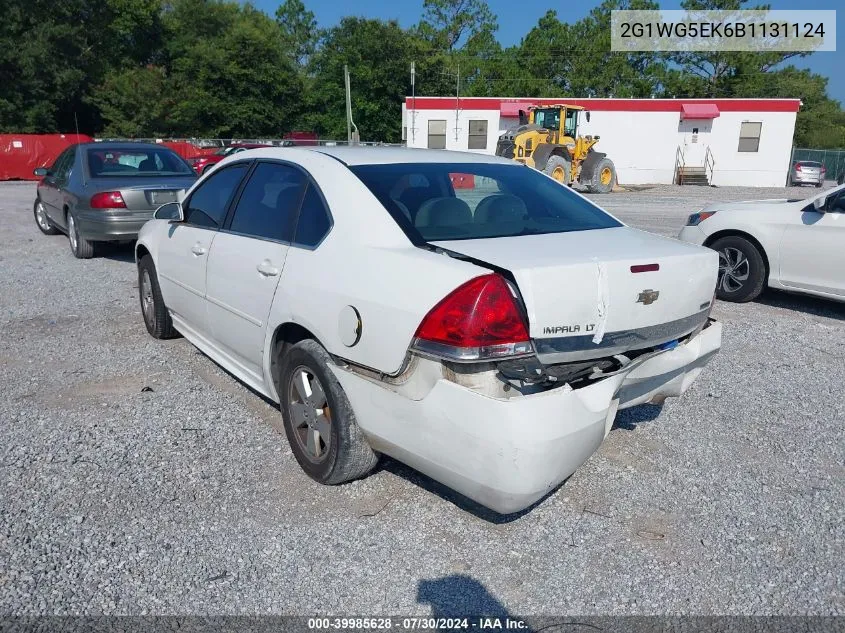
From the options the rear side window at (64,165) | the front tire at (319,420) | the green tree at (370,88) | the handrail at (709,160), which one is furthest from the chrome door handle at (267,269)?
the green tree at (370,88)

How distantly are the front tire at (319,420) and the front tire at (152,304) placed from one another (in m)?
2.29

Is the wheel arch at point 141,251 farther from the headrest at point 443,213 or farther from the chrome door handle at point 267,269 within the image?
the headrest at point 443,213

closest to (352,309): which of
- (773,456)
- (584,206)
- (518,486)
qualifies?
(518,486)

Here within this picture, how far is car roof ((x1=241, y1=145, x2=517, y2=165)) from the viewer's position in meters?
3.59

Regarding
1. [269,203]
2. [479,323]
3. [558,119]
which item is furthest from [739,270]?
[558,119]

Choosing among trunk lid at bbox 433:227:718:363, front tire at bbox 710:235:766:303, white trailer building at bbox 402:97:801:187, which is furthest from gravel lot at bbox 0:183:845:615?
white trailer building at bbox 402:97:801:187

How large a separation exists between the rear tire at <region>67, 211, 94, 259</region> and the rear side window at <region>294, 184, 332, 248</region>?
6.56 meters

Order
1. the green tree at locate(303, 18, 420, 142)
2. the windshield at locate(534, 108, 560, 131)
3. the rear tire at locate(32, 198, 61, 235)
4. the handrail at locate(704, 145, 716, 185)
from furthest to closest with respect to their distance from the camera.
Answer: the green tree at locate(303, 18, 420, 142), the handrail at locate(704, 145, 716, 185), the windshield at locate(534, 108, 560, 131), the rear tire at locate(32, 198, 61, 235)

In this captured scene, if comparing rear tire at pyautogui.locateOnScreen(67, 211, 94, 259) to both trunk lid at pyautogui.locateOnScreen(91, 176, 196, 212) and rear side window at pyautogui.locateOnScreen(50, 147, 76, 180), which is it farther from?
trunk lid at pyautogui.locateOnScreen(91, 176, 196, 212)

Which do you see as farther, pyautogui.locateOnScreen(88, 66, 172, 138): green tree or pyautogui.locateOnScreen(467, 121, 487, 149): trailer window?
pyautogui.locateOnScreen(88, 66, 172, 138): green tree

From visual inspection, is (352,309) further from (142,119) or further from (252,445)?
(142,119)

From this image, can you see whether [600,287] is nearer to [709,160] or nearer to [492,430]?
[492,430]

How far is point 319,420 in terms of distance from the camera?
3.22m

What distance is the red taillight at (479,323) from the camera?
249 centimetres
